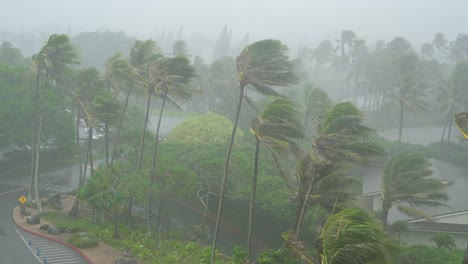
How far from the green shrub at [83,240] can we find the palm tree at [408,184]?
17520 mm

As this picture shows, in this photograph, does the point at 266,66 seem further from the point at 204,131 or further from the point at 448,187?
the point at 204,131

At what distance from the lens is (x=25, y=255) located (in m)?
25.4

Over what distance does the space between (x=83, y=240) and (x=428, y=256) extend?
2003 cm

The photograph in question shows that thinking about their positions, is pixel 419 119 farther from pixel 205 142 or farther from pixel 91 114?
pixel 91 114

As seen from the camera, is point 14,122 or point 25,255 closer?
point 25,255

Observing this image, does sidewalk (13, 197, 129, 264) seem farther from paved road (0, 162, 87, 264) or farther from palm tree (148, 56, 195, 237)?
palm tree (148, 56, 195, 237)

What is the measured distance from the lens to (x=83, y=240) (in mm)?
26891

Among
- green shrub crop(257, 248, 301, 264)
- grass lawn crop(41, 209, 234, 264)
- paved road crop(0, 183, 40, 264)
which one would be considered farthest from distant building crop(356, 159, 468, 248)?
paved road crop(0, 183, 40, 264)

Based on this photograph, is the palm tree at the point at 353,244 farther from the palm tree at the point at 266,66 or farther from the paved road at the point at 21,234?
the paved road at the point at 21,234

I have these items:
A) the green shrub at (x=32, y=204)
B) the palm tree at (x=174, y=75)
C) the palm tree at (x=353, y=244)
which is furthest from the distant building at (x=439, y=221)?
the green shrub at (x=32, y=204)

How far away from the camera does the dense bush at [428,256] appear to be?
2203 cm

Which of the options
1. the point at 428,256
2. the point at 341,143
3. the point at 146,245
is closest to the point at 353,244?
the point at 341,143

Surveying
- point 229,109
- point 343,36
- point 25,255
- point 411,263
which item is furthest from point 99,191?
point 343,36

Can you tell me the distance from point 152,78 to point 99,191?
7768mm
